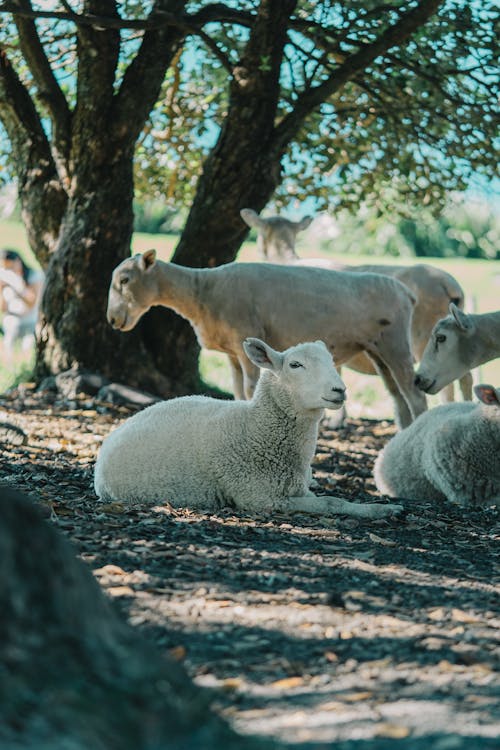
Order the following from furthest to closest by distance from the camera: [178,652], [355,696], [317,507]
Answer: [317,507], [178,652], [355,696]

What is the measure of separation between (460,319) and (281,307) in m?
1.74

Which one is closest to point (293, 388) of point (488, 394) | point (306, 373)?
point (306, 373)

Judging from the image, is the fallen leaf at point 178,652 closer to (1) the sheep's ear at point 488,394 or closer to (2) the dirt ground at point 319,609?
(2) the dirt ground at point 319,609

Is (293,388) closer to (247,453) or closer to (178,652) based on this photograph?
(247,453)

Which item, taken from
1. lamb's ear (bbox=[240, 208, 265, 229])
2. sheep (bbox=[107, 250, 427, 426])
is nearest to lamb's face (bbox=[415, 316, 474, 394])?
sheep (bbox=[107, 250, 427, 426])

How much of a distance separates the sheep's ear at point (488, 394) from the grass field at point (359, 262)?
23.2 feet

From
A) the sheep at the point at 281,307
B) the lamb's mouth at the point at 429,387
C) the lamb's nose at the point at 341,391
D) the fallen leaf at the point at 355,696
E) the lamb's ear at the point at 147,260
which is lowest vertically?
the fallen leaf at the point at 355,696

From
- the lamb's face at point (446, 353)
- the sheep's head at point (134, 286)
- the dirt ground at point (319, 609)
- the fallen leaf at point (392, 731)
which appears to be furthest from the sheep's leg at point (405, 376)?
the fallen leaf at point (392, 731)

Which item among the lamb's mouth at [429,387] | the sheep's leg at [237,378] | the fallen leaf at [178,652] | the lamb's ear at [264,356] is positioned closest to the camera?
the fallen leaf at [178,652]

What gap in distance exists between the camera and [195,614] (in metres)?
4.45

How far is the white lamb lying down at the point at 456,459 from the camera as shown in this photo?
782 cm

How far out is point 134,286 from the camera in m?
10.5

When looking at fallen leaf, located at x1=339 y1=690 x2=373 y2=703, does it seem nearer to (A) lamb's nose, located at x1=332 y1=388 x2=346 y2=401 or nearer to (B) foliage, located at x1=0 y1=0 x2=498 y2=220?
(A) lamb's nose, located at x1=332 y1=388 x2=346 y2=401

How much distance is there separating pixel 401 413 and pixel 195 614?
21.5 ft
